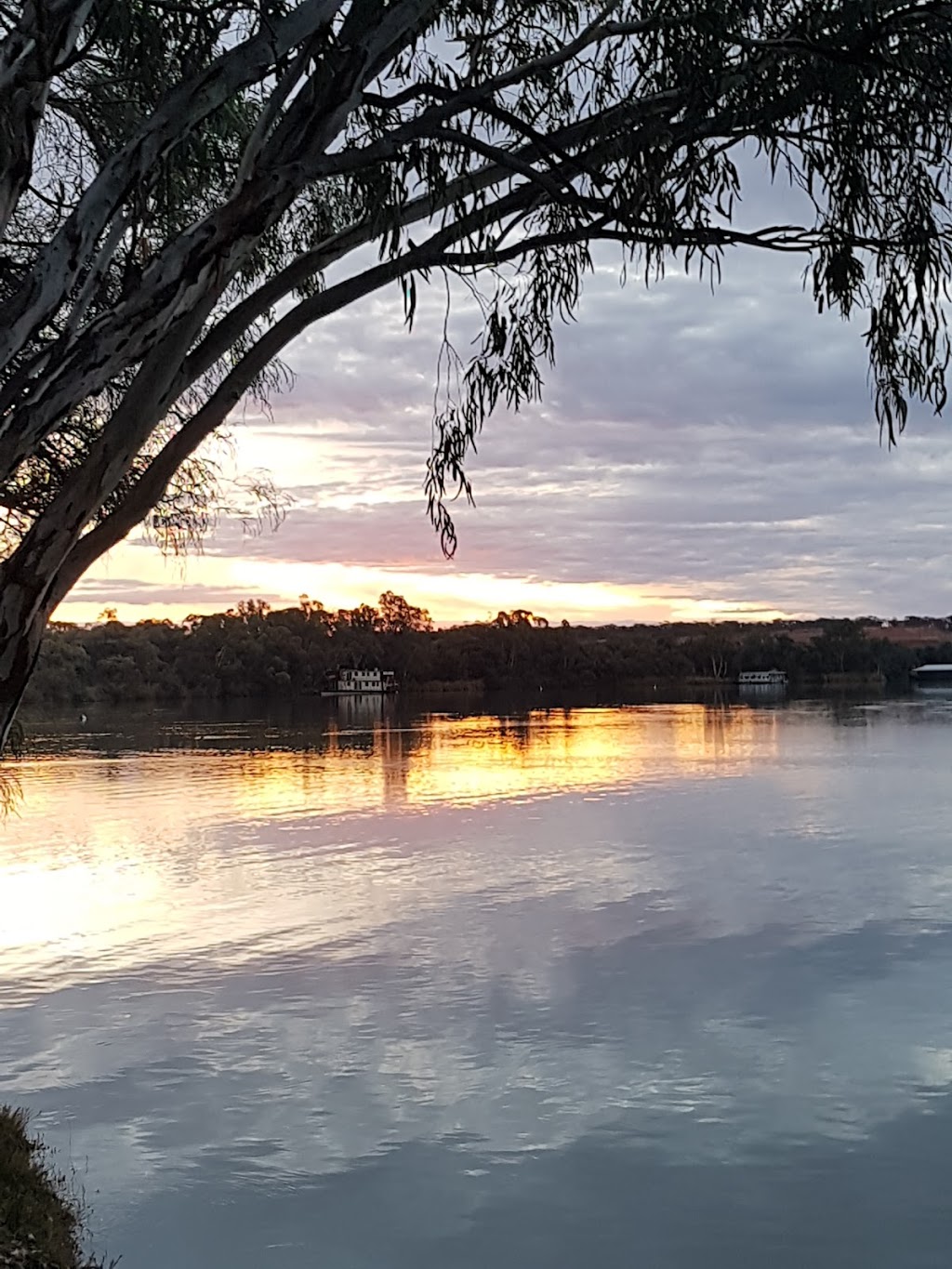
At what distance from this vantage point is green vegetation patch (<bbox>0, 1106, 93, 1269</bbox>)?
3080 millimetres

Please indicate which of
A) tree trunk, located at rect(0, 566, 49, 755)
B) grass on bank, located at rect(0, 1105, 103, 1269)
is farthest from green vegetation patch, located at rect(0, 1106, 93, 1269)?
tree trunk, located at rect(0, 566, 49, 755)

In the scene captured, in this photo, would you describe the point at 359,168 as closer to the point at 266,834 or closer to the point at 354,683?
the point at 266,834

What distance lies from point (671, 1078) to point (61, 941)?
Answer: 4.60m

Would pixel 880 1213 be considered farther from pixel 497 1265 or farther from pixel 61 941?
pixel 61 941

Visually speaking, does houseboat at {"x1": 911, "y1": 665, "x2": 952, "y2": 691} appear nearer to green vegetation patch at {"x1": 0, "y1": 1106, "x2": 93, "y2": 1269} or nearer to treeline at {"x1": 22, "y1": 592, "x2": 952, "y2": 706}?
treeline at {"x1": 22, "y1": 592, "x2": 952, "y2": 706}

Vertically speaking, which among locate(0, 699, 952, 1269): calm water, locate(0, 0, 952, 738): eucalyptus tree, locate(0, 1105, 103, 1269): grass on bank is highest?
locate(0, 0, 952, 738): eucalyptus tree

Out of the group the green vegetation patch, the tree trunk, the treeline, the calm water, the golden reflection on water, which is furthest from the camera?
the treeline

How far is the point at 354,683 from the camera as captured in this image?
168 ft

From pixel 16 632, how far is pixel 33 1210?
2.42 meters

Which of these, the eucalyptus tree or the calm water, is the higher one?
the eucalyptus tree

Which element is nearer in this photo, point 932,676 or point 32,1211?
point 32,1211

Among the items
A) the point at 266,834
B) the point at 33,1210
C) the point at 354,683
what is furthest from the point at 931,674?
the point at 33,1210

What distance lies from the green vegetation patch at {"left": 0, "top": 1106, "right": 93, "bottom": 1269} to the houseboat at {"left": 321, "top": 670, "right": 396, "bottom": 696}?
153 feet

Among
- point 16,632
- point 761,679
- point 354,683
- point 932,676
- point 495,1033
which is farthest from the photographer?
point 932,676
